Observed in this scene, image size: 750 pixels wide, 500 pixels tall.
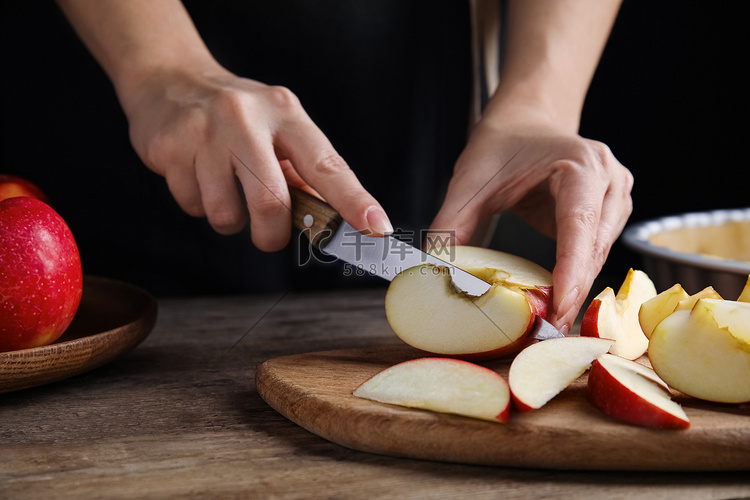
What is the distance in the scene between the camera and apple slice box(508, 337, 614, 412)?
2.04 feet

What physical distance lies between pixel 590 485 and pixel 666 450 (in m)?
0.07

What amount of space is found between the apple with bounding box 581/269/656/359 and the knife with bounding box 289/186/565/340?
48 mm

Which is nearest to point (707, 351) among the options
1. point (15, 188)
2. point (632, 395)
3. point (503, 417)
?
point (632, 395)

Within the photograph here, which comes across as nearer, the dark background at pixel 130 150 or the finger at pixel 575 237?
the finger at pixel 575 237

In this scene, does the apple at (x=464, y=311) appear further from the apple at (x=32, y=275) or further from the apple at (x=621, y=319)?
the apple at (x=32, y=275)

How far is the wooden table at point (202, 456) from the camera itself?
548 mm

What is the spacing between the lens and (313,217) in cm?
85

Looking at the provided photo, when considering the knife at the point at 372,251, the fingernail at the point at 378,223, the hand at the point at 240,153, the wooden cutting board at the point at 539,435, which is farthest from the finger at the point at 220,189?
the wooden cutting board at the point at 539,435

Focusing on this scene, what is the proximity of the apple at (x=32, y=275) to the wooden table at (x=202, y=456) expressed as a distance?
76 millimetres

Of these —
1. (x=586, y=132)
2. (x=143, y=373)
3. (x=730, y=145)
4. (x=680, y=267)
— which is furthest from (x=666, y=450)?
(x=730, y=145)

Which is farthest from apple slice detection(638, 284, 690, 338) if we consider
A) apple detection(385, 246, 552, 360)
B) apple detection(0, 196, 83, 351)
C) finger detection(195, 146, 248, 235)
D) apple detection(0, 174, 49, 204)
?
apple detection(0, 174, 49, 204)

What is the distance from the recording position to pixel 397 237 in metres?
0.86

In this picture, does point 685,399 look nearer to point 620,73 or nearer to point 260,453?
point 260,453

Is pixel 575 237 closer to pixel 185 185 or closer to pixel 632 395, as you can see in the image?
pixel 632 395
